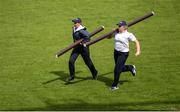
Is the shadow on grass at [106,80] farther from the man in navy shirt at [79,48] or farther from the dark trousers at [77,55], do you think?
the dark trousers at [77,55]

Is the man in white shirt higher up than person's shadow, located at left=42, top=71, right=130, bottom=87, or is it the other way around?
the man in white shirt

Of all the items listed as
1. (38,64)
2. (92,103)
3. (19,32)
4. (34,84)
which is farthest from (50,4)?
(92,103)

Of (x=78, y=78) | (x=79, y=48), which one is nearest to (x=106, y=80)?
(x=78, y=78)

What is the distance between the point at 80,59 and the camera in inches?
867

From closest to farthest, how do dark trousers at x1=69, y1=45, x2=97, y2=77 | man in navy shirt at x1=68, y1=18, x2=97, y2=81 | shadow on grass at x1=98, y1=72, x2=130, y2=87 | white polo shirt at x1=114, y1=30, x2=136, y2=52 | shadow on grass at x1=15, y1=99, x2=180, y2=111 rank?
shadow on grass at x1=15, y1=99, x2=180, y2=111, white polo shirt at x1=114, y1=30, x2=136, y2=52, man in navy shirt at x1=68, y1=18, x2=97, y2=81, dark trousers at x1=69, y1=45, x2=97, y2=77, shadow on grass at x1=98, y1=72, x2=130, y2=87

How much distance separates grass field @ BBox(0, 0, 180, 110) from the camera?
17.0 metres

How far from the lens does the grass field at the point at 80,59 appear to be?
1702cm

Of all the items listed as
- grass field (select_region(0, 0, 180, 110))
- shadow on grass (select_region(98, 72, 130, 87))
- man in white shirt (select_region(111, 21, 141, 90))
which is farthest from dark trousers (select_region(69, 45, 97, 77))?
man in white shirt (select_region(111, 21, 141, 90))

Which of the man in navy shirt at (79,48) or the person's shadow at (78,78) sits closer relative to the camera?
the man in navy shirt at (79,48)

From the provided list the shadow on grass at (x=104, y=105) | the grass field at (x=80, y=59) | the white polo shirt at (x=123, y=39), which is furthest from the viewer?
the white polo shirt at (x=123, y=39)

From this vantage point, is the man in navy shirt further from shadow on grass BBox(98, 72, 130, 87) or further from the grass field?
the grass field

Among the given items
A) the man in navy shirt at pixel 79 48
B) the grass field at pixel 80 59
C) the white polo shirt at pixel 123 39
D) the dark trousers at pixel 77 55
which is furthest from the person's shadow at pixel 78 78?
the white polo shirt at pixel 123 39

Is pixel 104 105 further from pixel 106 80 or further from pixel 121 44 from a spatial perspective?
pixel 106 80

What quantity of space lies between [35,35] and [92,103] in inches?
374
